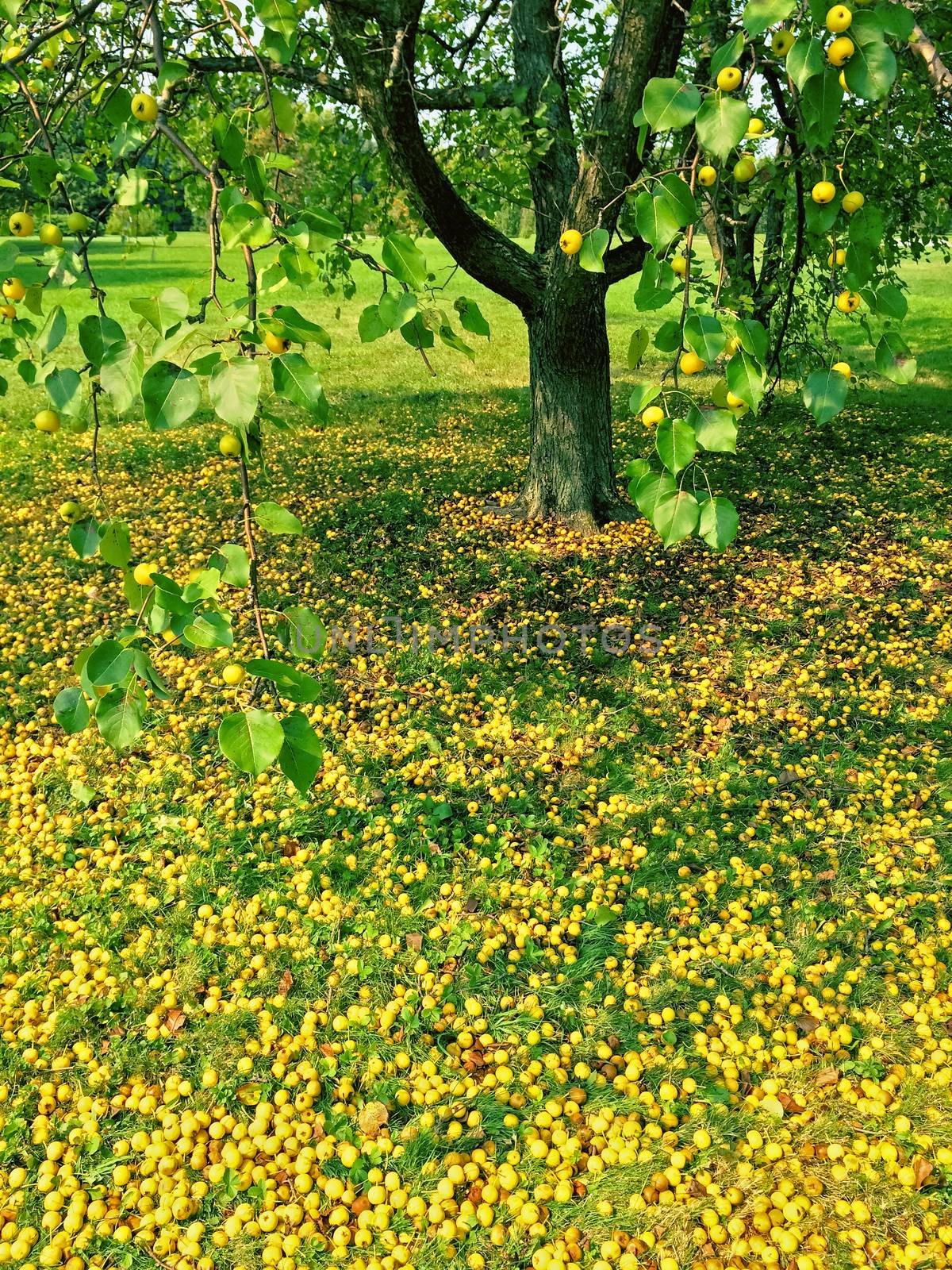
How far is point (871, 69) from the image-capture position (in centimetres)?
119

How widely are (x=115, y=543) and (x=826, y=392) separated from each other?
130 centimetres

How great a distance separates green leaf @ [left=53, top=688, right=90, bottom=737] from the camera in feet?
4.55

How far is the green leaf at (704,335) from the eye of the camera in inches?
54.3

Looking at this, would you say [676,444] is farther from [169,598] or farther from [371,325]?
[169,598]

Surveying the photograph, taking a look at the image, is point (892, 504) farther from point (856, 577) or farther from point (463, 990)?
point (463, 990)

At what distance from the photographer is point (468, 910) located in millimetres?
3336

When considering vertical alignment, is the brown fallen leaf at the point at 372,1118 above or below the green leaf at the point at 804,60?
below

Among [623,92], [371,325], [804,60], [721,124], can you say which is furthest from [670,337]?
[623,92]

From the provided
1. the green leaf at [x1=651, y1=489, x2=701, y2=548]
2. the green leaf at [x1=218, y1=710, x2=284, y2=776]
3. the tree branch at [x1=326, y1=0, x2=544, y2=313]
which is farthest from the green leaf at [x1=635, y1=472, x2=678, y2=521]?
the tree branch at [x1=326, y1=0, x2=544, y2=313]

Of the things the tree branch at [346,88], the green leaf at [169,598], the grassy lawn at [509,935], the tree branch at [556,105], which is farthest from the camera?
the tree branch at [556,105]

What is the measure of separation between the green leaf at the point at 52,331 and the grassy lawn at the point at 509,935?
0.23 meters

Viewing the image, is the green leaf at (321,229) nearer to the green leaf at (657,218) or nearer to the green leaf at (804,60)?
the green leaf at (657,218)

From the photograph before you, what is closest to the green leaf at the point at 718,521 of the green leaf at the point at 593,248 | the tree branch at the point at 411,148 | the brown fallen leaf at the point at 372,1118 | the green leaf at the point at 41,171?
the green leaf at the point at 593,248

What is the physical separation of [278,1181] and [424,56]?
7939mm
